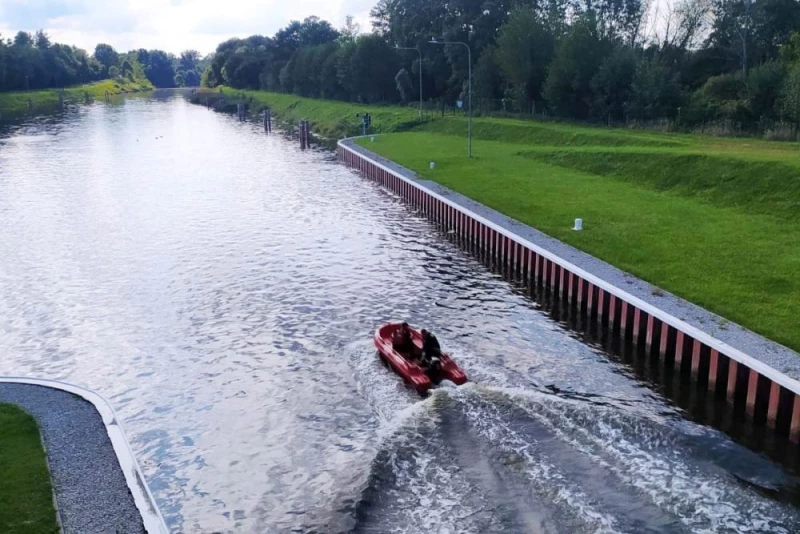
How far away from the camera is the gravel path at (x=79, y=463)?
12922 millimetres

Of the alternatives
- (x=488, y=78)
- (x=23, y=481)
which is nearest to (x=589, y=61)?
(x=488, y=78)

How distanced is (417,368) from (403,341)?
5.14 feet

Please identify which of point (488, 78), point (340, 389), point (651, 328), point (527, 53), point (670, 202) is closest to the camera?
point (340, 389)

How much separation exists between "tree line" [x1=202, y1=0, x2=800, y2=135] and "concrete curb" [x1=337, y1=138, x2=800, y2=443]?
2767cm

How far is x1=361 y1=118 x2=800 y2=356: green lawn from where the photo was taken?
22516mm

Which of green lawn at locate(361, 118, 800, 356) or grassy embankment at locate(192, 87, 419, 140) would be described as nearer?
green lawn at locate(361, 118, 800, 356)

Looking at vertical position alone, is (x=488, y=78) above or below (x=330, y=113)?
above

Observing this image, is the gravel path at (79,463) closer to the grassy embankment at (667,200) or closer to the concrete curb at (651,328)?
the concrete curb at (651,328)

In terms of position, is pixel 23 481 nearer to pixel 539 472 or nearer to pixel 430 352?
pixel 539 472

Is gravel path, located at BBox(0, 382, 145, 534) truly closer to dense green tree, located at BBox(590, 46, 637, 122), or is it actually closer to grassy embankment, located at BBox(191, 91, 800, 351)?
grassy embankment, located at BBox(191, 91, 800, 351)

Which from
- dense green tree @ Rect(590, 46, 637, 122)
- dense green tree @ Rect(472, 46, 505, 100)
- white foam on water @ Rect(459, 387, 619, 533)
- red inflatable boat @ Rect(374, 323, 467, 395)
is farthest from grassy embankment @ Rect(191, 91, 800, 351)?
dense green tree @ Rect(472, 46, 505, 100)

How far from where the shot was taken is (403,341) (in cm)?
2131

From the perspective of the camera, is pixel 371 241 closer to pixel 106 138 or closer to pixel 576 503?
pixel 576 503


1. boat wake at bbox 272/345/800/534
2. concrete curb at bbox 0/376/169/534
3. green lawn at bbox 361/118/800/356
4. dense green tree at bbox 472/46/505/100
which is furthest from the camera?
dense green tree at bbox 472/46/505/100
